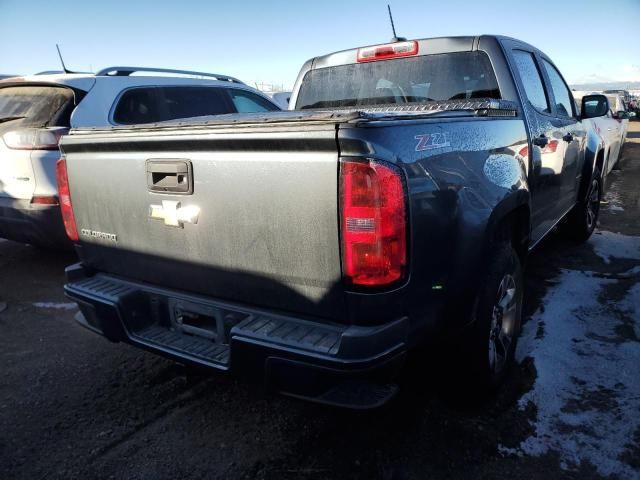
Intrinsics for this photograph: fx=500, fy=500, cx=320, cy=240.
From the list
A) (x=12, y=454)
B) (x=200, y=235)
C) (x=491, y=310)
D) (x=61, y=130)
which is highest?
(x=61, y=130)

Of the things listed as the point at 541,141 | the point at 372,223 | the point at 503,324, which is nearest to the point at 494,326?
the point at 503,324

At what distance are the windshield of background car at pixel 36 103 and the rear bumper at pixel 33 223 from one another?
0.74 meters

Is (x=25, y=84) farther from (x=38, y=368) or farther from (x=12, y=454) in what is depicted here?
(x=12, y=454)

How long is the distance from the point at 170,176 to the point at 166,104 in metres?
3.31

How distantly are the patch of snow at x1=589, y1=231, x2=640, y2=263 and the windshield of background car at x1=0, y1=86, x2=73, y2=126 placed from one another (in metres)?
5.24

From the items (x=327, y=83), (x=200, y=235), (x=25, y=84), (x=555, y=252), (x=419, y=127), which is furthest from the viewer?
(x=555, y=252)

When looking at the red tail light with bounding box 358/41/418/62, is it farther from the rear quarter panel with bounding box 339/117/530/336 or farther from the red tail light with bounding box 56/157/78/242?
the red tail light with bounding box 56/157/78/242

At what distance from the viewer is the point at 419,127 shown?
6.28 ft

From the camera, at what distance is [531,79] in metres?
3.55

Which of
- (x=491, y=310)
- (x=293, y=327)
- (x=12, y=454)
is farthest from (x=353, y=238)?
(x=12, y=454)

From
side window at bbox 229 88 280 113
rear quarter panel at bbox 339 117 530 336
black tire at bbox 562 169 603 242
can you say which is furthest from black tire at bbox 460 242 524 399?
side window at bbox 229 88 280 113

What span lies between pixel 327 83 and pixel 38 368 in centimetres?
287

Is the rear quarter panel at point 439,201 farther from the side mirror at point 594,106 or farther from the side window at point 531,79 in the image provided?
the side mirror at point 594,106

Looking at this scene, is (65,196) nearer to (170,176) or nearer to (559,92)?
(170,176)
